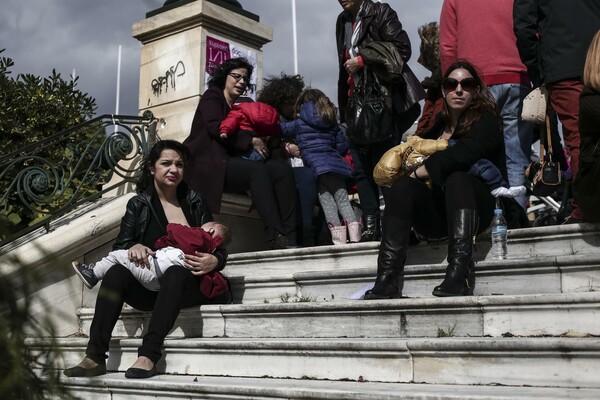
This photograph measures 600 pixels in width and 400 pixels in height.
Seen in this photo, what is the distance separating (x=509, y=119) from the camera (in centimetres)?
533

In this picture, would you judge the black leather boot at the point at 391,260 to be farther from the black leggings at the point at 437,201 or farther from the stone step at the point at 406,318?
the stone step at the point at 406,318

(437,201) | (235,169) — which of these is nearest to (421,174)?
(437,201)

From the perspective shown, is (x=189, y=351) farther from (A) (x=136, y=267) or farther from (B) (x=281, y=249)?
(B) (x=281, y=249)

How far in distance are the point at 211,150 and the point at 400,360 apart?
3045 mm

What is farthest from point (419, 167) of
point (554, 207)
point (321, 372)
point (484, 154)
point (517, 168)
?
point (554, 207)

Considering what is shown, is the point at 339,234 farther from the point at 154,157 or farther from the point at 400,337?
the point at 400,337

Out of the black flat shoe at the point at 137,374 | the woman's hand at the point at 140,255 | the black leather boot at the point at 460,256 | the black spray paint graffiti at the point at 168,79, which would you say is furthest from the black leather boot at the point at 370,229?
the black spray paint graffiti at the point at 168,79

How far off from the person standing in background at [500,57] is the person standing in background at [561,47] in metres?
0.50

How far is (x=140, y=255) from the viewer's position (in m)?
4.57

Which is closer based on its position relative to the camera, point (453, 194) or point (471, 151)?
point (453, 194)

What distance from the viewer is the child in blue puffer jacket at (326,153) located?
5.86m

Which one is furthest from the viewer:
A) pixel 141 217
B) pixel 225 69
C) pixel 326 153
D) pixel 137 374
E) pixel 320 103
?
pixel 225 69

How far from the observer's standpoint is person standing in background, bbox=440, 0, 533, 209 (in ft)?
17.4

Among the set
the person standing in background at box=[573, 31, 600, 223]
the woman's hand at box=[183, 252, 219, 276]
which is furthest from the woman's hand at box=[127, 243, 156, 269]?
the person standing in background at box=[573, 31, 600, 223]
